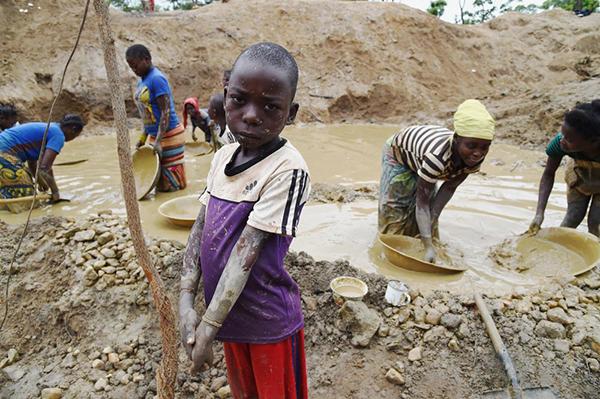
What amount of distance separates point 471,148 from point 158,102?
319cm

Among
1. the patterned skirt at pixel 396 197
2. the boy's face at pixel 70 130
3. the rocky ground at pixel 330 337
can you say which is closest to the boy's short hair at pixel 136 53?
the boy's face at pixel 70 130

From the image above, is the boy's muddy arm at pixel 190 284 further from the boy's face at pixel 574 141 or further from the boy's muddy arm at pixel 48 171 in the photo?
the boy's muddy arm at pixel 48 171

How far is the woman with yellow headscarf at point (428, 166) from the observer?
2.64 m

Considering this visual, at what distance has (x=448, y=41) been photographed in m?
14.0

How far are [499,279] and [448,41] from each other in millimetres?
13171

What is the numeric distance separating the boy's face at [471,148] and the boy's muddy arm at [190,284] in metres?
1.90

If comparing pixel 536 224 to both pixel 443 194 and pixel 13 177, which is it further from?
pixel 13 177

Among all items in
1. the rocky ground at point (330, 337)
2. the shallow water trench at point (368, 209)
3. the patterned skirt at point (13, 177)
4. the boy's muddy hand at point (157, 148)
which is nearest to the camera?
the rocky ground at point (330, 337)

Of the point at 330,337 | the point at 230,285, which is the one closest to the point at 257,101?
the point at 230,285

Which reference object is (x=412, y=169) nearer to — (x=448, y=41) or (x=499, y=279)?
(x=499, y=279)

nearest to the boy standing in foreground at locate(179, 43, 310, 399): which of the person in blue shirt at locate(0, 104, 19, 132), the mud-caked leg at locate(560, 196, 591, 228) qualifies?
the mud-caked leg at locate(560, 196, 591, 228)

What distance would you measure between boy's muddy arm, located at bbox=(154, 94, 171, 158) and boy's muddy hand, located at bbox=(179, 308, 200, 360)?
11.2ft

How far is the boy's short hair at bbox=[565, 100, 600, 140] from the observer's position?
112 inches

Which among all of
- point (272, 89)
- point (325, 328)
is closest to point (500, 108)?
point (325, 328)
